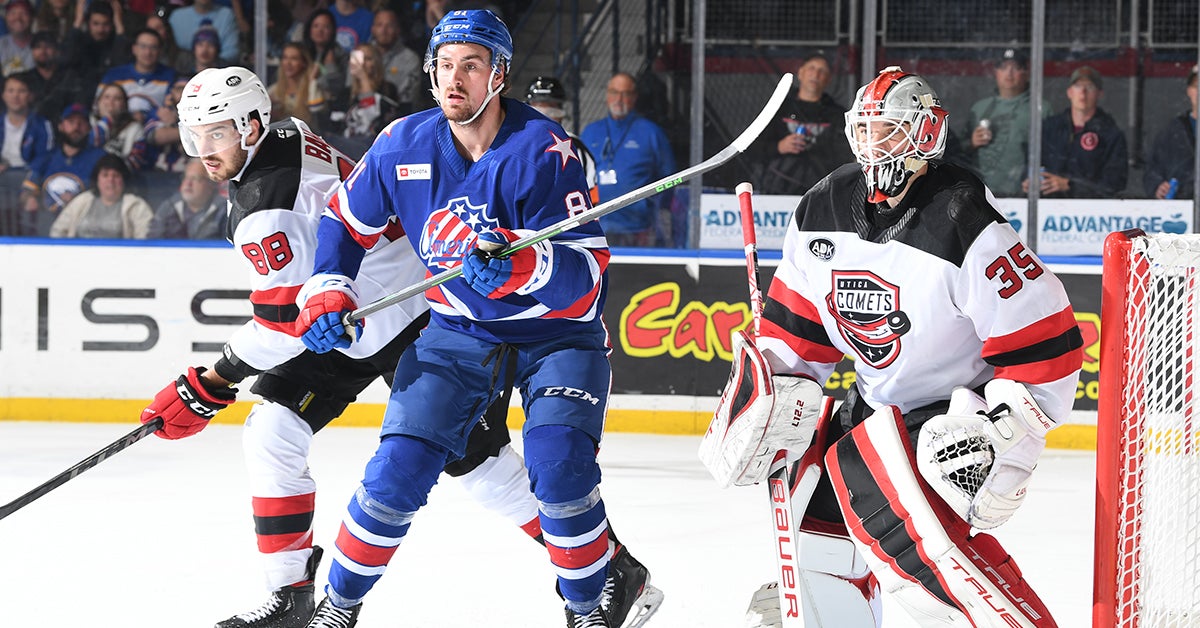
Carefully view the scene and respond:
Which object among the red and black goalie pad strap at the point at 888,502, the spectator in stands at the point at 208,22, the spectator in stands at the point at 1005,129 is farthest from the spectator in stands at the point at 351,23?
the red and black goalie pad strap at the point at 888,502

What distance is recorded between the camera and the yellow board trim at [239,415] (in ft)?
20.2

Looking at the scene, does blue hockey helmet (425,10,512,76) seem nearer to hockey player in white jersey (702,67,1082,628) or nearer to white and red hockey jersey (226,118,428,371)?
white and red hockey jersey (226,118,428,371)

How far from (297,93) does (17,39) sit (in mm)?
1399

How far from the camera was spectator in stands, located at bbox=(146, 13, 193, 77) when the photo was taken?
671 cm

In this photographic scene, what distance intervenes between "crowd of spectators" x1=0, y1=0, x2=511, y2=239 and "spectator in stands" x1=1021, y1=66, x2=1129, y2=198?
110 inches

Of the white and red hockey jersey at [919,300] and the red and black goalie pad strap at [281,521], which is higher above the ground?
the white and red hockey jersey at [919,300]

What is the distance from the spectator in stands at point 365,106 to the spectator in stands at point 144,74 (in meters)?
0.87

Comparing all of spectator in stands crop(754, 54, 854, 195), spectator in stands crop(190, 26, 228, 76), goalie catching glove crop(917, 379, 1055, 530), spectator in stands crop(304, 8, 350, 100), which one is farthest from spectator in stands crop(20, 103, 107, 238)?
goalie catching glove crop(917, 379, 1055, 530)

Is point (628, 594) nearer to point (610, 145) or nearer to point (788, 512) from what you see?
point (788, 512)

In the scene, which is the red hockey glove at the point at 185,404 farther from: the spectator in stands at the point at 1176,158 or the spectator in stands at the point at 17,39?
the spectator in stands at the point at 1176,158

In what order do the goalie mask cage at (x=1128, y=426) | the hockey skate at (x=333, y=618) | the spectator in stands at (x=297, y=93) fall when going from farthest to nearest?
the spectator in stands at (x=297, y=93), the hockey skate at (x=333, y=618), the goalie mask cage at (x=1128, y=426)

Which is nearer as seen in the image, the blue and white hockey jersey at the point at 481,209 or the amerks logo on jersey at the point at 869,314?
the amerks logo on jersey at the point at 869,314

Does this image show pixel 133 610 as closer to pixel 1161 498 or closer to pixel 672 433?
pixel 1161 498

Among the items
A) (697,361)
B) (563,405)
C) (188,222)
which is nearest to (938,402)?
(563,405)
